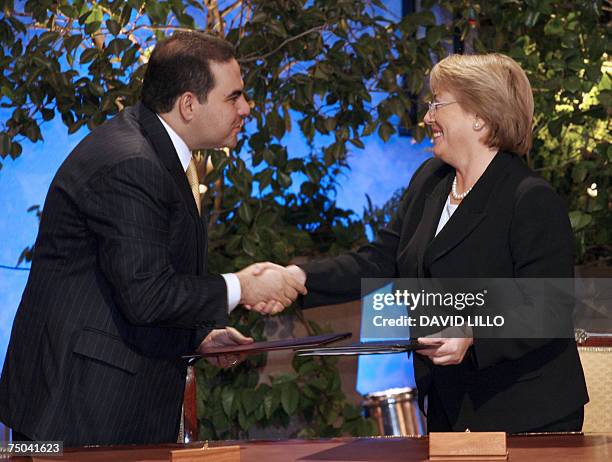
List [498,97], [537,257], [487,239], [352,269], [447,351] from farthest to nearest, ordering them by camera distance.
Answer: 1. [352,269]
2. [498,97]
3. [487,239]
4. [537,257]
5. [447,351]

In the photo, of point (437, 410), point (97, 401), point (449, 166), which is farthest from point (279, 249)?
point (97, 401)

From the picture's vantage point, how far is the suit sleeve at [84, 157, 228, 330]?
2.06 m

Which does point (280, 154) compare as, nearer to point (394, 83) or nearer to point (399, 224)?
point (394, 83)

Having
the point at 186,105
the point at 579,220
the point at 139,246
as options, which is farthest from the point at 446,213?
the point at 579,220

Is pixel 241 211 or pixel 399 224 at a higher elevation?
pixel 241 211

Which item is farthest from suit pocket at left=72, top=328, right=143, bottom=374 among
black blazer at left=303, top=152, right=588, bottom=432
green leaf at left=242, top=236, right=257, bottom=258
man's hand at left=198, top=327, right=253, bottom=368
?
green leaf at left=242, top=236, right=257, bottom=258

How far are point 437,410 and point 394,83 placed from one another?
1.79m

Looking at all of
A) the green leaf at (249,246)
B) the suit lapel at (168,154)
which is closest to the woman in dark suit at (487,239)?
the suit lapel at (168,154)

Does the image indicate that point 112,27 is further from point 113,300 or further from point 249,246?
point 113,300

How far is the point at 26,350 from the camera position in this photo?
2.16 meters

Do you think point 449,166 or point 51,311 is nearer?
point 51,311

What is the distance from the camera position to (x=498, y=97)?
2436 mm

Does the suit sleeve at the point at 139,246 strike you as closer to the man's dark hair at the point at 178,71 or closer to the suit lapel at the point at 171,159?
the suit lapel at the point at 171,159

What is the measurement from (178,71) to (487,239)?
0.88m
